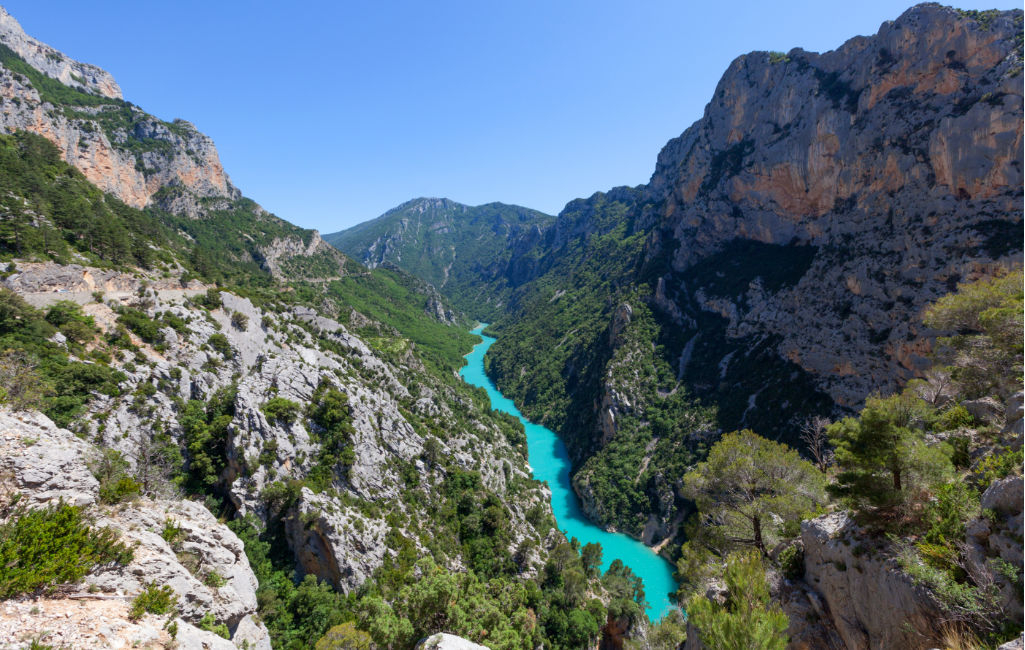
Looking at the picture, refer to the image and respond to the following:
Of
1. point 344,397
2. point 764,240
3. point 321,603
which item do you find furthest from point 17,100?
point 764,240

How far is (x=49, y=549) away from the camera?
7809 millimetres

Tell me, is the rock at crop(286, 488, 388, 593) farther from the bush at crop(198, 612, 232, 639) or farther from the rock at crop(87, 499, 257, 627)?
the bush at crop(198, 612, 232, 639)

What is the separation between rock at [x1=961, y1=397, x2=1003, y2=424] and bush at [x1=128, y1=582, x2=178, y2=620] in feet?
79.3

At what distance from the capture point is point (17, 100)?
2020 inches

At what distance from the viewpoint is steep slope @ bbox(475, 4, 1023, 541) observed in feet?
120

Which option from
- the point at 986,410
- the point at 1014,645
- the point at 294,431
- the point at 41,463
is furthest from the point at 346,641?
the point at 986,410

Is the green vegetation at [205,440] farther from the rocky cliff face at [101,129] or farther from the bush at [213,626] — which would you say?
the rocky cliff face at [101,129]

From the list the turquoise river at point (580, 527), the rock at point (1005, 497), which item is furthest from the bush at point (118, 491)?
the turquoise river at point (580, 527)

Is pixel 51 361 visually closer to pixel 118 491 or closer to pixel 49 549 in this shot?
pixel 118 491

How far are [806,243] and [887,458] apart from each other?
59.9m

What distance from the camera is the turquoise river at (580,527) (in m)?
37.6

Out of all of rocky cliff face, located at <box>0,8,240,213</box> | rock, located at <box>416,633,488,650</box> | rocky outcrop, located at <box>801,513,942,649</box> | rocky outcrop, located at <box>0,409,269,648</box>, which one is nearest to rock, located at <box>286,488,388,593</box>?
rocky outcrop, located at <box>0,409,269,648</box>

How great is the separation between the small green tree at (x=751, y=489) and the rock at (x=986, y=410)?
513 cm

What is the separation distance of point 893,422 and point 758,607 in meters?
6.46
